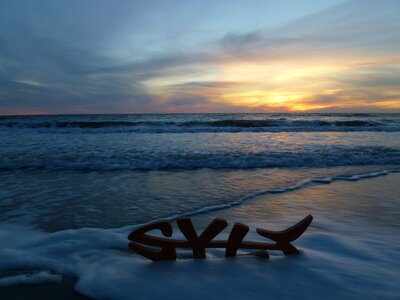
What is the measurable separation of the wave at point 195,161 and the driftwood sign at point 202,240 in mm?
4582

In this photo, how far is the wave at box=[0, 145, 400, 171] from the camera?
6895 millimetres

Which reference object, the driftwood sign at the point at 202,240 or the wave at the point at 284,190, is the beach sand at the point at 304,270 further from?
the wave at the point at 284,190

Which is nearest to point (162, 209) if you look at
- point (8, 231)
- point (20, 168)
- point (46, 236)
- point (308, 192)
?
point (46, 236)

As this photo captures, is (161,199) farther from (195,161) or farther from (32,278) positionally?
(195,161)

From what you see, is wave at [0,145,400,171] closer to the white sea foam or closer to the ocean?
the ocean

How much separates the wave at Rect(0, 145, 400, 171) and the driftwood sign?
15.0 ft

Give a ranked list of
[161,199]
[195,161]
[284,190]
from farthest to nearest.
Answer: [195,161] < [284,190] < [161,199]

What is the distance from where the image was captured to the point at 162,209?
401cm

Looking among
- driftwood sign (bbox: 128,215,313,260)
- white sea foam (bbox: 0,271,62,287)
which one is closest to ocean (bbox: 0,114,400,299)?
white sea foam (bbox: 0,271,62,287)

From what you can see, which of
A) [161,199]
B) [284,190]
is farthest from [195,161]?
[161,199]

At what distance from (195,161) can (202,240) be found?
523 centimetres

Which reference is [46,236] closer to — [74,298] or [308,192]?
[74,298]

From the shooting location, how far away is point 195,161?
7426mm

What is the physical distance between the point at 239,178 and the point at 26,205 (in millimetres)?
3594
